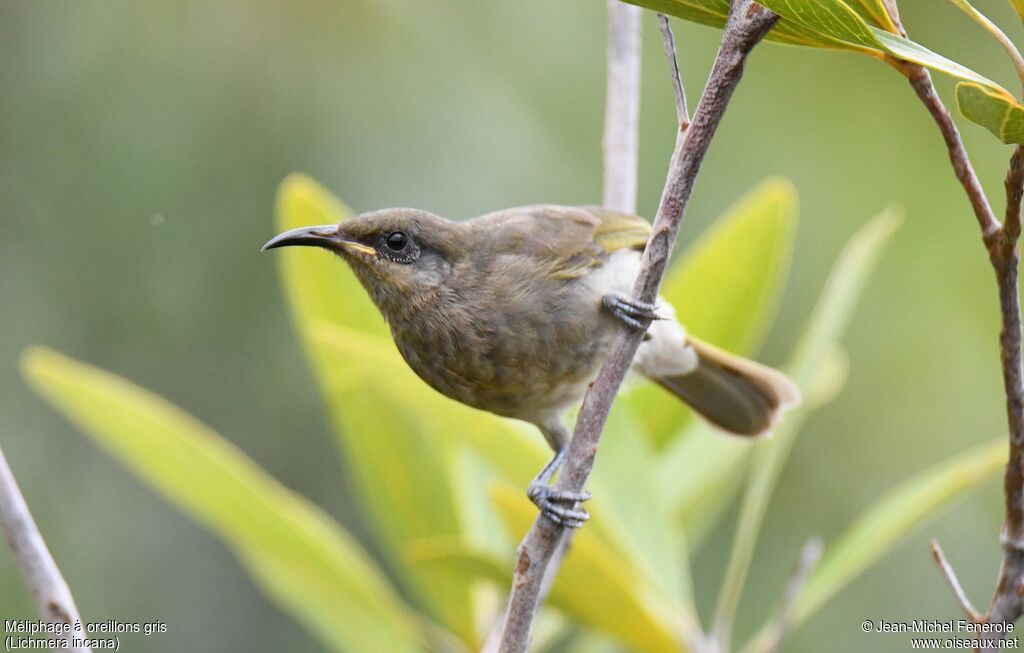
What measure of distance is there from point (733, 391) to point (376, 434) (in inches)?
41.3

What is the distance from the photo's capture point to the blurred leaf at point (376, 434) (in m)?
3.05

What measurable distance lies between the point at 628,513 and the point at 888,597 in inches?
118

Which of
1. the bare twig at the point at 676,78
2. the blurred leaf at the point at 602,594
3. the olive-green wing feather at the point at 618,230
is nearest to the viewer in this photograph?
the bare twig at the point at 676,78

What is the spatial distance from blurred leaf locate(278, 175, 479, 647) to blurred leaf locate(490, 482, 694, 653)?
0.54 metres

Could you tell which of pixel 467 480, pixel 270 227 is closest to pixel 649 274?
pixel 467 480

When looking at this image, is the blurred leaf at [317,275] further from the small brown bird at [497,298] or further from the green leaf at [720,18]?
the green leaf at [720,18]

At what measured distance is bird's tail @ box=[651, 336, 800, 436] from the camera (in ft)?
11.1

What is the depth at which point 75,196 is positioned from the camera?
5266 millimetres

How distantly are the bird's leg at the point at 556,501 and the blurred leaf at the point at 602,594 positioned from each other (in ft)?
0.14

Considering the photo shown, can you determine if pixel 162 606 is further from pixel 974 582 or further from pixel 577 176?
pixel 974 582

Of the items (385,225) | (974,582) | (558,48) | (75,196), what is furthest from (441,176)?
(974,582)

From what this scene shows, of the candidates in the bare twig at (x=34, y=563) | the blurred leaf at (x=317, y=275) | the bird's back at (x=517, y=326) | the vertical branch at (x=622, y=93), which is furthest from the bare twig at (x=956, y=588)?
the blurred leaf at (x=317, y=275)

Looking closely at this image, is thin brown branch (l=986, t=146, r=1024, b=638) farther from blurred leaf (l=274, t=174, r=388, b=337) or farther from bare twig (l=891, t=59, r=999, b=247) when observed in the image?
blurred leaf (l=274, t=174, r=388, b=337)

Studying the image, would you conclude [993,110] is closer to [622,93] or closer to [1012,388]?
[1012,388]
